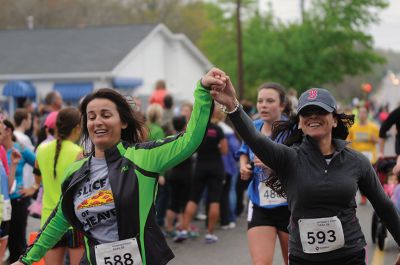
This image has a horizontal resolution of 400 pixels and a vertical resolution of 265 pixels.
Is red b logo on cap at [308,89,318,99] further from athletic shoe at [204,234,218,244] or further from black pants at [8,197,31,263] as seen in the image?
athletic shoe at [204,234,218,244]

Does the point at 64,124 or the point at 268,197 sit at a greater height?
the point at 64,124

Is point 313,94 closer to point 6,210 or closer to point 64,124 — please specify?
point 64,124

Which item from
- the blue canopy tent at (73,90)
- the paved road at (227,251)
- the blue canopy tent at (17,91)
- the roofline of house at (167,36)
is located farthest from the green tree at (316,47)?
the paved road at (227,251)

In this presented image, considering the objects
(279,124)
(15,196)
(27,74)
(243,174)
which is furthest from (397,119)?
(27,74)

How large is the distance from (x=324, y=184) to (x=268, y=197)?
1.92m

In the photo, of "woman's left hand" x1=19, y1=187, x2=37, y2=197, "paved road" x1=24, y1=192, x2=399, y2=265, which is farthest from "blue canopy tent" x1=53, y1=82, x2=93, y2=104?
"woman's left hand" x1=19, y1=187, x2=37, y2=197

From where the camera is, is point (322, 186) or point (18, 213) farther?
point (18, 213)

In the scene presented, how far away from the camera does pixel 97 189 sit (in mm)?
3980

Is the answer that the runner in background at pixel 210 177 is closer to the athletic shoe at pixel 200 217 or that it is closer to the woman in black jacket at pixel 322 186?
the athletic shoe at pixel 200 217

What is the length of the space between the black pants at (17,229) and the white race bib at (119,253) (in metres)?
4.27

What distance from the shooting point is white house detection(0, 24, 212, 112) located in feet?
98.2

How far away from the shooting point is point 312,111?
14.0 ft

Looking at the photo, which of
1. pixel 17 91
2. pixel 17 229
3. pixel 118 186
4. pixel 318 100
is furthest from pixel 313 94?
pixel 17 91

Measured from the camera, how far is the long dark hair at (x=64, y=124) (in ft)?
21.4
